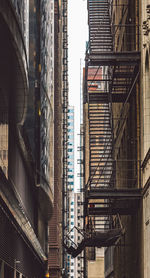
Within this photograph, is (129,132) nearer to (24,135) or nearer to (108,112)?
(108,112)

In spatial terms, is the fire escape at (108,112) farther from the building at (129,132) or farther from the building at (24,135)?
the building at (24,135)

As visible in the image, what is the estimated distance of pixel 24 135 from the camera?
35.8 metres

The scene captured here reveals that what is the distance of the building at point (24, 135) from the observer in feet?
83.0

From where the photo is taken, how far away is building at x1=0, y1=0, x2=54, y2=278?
25.3 meters

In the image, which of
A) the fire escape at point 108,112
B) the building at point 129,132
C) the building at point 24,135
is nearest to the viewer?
the building at point 129,132

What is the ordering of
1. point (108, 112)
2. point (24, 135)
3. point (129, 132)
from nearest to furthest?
point (129, 132) → point (108, 112) → point (24, 135)

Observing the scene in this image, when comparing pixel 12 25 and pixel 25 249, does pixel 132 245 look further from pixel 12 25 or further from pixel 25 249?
pixel 12 25

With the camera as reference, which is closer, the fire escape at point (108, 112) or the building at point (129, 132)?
the building at point (129, 132)

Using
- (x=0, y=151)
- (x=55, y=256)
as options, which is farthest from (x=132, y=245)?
(x=55, y=256)

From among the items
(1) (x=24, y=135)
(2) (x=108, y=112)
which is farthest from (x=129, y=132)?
(1) (x=24, y=135)

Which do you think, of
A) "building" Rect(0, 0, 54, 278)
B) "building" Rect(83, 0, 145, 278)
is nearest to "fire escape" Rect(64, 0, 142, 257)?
"building" Rect(83, 0, 145, 278)

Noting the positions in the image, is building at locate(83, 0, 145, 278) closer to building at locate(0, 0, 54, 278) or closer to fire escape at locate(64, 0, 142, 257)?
fire escape at locate(64, 0, 142, 257)

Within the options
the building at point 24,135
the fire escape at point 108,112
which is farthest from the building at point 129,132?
the building at point 24,135

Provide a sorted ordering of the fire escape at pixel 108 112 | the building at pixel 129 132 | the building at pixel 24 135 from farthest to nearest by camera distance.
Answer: the fire escape at pixel 108 112, the building at pixel 24 135, the building at pixel 129 132
